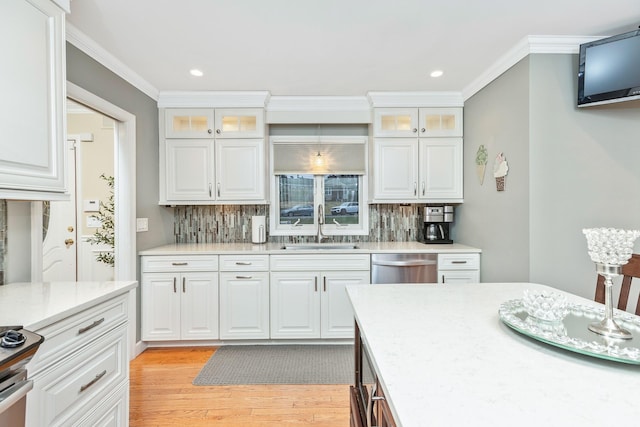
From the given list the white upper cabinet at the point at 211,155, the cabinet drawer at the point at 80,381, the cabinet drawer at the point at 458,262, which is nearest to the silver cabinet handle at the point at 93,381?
the cabinet drawer at the point at 80,381

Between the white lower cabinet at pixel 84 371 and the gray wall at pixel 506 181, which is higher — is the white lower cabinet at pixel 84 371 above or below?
below

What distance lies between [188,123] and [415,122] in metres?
2.33

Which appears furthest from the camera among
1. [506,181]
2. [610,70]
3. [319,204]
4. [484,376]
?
[319,204]

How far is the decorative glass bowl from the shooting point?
0.91 meters

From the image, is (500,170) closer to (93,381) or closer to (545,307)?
→ (545,307)

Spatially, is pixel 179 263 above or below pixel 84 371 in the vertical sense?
above

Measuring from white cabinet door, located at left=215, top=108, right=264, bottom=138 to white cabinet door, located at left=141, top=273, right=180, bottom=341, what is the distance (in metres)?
1.49

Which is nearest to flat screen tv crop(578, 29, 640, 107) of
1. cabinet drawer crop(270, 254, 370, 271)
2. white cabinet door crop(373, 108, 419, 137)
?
white cabinet door crop(373, 108, 419, 137)

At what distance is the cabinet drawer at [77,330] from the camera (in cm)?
114

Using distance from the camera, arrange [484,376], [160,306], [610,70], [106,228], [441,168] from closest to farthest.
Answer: [484,376]
[610,70]
[160,306]
[441,168]
[106,228]

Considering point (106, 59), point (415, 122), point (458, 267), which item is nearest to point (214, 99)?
point (106, 59)

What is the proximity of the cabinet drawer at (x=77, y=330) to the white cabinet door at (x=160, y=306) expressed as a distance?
1210mm

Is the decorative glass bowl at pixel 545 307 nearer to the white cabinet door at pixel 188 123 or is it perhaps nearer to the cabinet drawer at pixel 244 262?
the cabinet drawer at pixel 244 262

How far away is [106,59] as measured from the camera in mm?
2285
